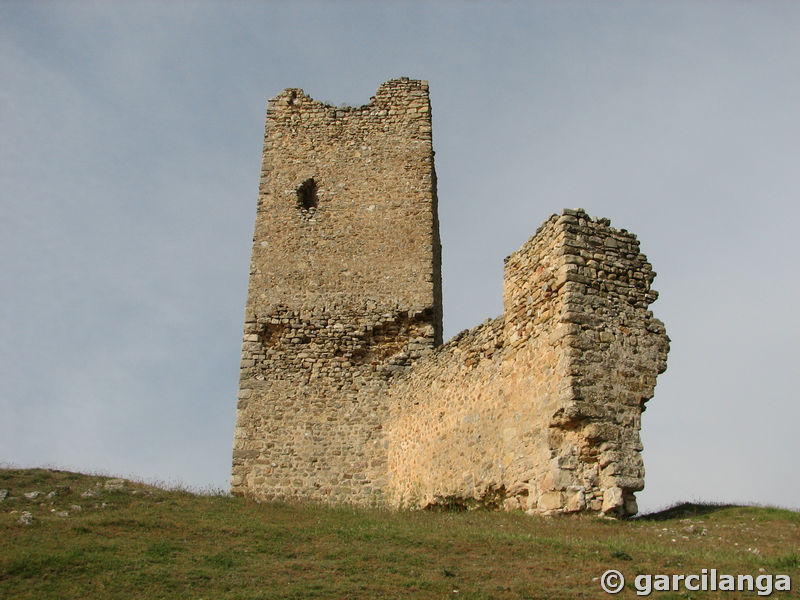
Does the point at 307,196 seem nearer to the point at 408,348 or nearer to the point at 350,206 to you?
the point at 350,206

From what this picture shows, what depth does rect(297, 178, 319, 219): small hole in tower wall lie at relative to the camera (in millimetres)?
17375

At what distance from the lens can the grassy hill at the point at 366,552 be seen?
23.5 ft

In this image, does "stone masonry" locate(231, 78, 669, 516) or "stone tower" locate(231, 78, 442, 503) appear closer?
"stone masonry" locate(231, 78, 669, 516)

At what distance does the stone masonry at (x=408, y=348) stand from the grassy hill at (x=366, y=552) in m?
0.99

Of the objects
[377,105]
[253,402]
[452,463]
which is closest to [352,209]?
[377,105]

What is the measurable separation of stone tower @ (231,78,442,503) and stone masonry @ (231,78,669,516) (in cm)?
3

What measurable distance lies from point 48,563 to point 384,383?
8.34m

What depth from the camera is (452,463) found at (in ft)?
41.9

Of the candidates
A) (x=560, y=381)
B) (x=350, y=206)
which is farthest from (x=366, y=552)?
(x=350, y=206)

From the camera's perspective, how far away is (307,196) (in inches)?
695

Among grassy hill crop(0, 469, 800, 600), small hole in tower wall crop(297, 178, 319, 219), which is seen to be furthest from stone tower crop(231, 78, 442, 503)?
grassy hill crop(0, 469, 800, 600)

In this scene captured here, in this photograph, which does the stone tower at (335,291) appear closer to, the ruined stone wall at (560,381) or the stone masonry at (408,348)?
the stone masonry at (408,348)

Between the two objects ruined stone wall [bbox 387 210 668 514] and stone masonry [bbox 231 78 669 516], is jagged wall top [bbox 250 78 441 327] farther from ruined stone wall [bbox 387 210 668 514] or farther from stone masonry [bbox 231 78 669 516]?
ruined stone wall [bbox 387 210 668 514]

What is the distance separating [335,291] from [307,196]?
2349 mm
